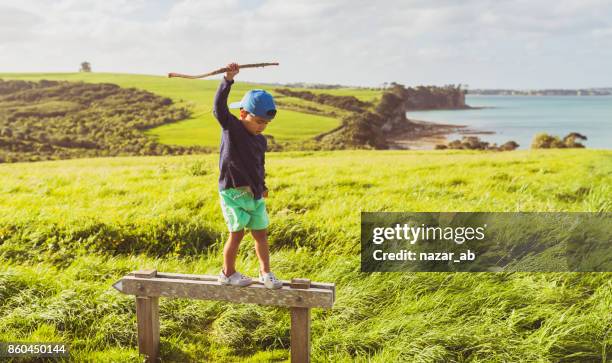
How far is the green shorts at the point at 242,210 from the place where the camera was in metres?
4.29

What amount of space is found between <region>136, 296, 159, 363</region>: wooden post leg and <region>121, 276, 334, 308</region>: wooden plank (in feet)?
0.44

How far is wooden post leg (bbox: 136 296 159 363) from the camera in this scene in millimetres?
4750

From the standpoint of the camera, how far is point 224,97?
4.05 m

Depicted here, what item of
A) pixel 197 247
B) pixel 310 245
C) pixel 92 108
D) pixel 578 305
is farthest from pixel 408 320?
pixel 92 108

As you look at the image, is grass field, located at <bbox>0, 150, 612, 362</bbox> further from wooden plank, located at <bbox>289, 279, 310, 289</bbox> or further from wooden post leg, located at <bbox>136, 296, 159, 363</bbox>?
wooden plank, located at <bbox>289, 279, 310, 289</bbox>

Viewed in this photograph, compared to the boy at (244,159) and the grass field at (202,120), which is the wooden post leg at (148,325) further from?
the grass field at (202,120)

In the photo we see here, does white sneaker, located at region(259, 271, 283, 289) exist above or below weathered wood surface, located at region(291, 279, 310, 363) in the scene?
above

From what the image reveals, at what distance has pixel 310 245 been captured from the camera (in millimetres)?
7648

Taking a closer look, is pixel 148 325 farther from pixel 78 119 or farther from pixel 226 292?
pixel 78 119

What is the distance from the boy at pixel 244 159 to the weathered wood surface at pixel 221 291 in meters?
0.14

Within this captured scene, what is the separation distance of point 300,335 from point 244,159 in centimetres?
176

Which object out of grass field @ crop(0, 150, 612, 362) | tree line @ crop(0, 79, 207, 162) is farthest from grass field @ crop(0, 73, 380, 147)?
grass field @ crop(0, 150, 612, 362)

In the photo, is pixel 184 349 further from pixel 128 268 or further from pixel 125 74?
pixel 125 74

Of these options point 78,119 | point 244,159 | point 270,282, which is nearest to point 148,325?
point 270,282
